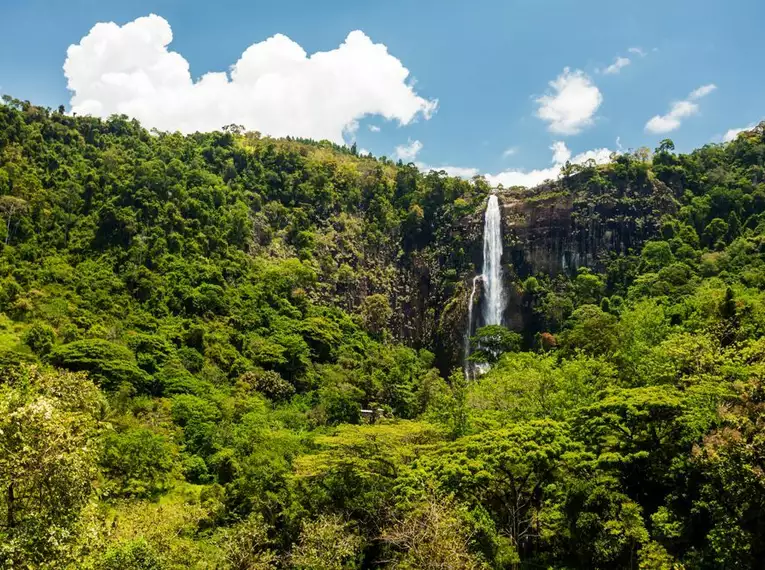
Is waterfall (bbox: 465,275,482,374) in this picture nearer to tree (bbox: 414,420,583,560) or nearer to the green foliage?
the green foliage

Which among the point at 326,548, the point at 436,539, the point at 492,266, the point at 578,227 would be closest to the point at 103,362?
the point at 326,548

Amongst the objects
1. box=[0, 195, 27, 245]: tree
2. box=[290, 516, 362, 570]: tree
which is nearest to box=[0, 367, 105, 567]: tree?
box=[290, 516, 362, 570]: tree

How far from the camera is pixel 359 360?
57719 millimetres

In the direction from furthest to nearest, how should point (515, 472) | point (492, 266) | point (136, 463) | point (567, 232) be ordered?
1. point (492, 266)
2. point (567, 232)
3. point (136, 463)
4. point (515, 472)

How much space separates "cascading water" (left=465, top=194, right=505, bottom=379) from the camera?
6612 cm

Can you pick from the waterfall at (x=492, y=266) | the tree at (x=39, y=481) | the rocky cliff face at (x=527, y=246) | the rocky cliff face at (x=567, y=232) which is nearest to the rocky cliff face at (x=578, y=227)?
the rocky cliff face at (x=567, y=232)

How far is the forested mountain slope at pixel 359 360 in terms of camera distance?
54.3ft

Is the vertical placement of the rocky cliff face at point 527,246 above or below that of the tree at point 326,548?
above

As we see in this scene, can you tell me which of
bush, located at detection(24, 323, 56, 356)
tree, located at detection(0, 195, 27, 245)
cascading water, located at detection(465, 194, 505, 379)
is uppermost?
tree, located at detection(0, 195, 27, 245)

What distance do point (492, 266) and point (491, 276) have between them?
144cm

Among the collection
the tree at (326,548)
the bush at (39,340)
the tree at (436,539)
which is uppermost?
the bush at (39,340)

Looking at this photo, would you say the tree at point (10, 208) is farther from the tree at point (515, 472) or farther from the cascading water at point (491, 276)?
the tree at point (515, 472)

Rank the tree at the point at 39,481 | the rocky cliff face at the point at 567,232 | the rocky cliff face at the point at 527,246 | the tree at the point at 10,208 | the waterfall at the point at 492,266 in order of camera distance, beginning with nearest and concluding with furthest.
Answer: the tree at the point at 39,481, the tree at the point at 10,208, the rocky cliff face at the point at 567,232, the rocky cliff face at the point at 527,246, the waterfall at the point at 492,266

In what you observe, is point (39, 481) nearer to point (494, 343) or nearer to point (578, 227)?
point (494, 343)
